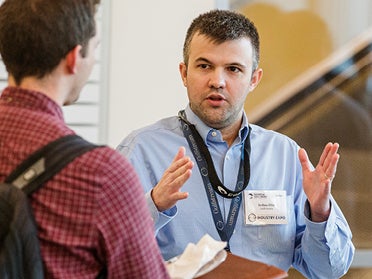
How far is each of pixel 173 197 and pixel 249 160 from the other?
0.49 meters

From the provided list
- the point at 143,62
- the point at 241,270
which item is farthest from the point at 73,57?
the point at 143,62

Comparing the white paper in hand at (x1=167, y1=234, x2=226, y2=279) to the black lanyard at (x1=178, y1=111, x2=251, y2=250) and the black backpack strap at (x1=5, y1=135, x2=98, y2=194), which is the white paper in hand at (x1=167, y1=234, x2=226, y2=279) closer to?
the black backpack strap at (x1=5, y1=135, x2=98, y2=194)

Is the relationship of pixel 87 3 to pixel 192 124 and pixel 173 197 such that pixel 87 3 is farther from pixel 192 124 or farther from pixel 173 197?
pixel 192 124

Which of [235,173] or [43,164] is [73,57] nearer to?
[43,164]

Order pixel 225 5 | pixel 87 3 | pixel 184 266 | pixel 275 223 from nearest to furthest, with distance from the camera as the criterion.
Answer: pixel 87 3
pixel 184 266
pixel 275 223
pixel 225 5

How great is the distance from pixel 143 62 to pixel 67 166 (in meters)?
2.18

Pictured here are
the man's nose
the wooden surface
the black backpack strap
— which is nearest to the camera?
the black backpack strap

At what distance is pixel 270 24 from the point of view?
4.00 metres

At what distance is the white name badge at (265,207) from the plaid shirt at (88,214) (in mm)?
1016

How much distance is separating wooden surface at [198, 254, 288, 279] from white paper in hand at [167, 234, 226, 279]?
0.14 meters

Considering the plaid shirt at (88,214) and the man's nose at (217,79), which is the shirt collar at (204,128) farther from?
the plaid shirt at (88,214)

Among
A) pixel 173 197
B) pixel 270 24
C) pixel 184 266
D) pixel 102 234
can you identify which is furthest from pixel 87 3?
pixel 270 24

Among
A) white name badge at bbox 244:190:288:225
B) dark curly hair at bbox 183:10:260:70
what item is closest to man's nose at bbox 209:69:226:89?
dark curly hair at bbox 183:10:260:70

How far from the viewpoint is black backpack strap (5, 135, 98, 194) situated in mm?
1337
